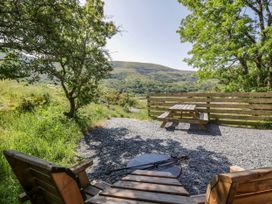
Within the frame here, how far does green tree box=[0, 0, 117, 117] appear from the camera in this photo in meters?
4.98

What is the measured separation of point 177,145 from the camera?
250 inches

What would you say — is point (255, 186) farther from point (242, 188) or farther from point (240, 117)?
point (240, 117)

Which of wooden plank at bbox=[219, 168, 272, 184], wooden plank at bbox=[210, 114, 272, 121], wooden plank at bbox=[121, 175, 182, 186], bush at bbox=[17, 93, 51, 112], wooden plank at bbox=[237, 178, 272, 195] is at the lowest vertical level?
wooden plank at bbox=[210, 114, 272, 121]

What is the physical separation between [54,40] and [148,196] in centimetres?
489

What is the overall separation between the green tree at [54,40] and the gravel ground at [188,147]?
7.71 ft

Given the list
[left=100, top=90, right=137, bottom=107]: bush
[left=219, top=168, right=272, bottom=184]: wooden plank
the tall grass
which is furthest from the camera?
[left=100, top=90, right=137, bottom=107]: bush

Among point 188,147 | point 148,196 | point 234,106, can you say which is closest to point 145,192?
point 148,196

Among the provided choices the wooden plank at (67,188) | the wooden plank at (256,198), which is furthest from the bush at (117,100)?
the wooden plank at (256,198)

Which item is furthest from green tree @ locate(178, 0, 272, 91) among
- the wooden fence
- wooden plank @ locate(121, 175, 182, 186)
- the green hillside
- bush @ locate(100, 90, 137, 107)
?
the green hillside

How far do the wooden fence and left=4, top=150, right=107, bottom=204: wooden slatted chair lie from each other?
843 cm

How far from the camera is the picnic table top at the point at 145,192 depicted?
6.60ft

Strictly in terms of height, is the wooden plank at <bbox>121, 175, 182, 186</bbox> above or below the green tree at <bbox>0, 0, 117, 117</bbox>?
below

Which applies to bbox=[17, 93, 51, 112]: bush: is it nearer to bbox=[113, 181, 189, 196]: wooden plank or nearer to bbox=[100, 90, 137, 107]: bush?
bbox=[100, 90, 137, 107]: bush

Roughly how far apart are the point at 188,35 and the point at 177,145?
10.2 meters
